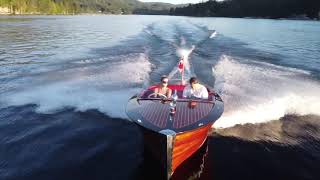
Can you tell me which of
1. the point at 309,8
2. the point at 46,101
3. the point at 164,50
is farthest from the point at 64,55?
the point at 309,8

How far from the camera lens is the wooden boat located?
24.0ft

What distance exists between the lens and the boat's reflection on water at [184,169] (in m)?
7.82

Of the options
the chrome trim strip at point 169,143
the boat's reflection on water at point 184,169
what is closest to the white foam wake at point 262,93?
the boat's reflection on water at point 184,169

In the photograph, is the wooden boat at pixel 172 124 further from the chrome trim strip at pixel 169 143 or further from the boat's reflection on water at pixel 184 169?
the boat's reflection on water at pixel 184 169

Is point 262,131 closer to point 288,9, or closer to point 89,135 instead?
point 89,135

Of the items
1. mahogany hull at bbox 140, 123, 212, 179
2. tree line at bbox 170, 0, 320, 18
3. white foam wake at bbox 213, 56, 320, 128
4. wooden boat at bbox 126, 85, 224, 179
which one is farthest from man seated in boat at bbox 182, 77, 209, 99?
tree line at bbox 170, 0, 320, 18

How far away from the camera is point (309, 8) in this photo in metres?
81.6

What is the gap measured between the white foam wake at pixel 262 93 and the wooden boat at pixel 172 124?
74.7 inches

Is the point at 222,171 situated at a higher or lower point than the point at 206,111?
lower

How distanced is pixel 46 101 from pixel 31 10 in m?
110

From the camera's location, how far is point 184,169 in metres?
7.96

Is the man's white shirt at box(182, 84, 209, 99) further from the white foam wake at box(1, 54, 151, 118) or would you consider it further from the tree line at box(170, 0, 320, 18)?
the tree line at box(170, 0, 320, 18)

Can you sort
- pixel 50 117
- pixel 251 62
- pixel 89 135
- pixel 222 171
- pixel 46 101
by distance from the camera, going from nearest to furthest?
pixel 222 171
pixel 89 135
pixel 50 117
pixel 46 101
pixel 251 62

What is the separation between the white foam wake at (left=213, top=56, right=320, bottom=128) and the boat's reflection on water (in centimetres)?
206
